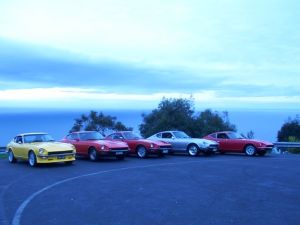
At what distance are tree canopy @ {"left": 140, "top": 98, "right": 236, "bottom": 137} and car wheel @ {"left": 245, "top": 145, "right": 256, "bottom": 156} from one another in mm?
20535

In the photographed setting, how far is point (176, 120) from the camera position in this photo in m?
44.2

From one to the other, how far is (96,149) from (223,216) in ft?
40.1

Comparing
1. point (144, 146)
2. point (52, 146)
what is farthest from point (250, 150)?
point (52, 146)

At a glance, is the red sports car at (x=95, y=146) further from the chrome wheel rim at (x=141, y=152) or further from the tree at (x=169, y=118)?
the tree at (x=169, y=118)

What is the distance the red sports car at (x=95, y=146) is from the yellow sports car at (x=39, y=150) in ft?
5.07

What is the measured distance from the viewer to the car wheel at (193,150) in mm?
22587

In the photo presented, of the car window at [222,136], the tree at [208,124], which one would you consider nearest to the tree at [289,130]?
the tree at [208,124]

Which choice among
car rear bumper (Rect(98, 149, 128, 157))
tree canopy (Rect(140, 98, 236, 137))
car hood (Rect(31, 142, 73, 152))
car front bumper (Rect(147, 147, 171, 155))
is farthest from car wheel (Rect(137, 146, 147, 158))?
tree canopy (Rect(140, 98, 236, 137))

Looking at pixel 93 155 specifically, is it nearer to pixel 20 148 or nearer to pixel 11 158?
pixel 20 148

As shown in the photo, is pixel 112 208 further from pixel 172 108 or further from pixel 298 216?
pixel 172 108

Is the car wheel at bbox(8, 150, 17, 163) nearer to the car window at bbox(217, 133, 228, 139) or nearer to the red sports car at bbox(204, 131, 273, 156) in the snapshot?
the red sports car at bbox(204, 131, 273, 156)

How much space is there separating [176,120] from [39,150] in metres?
27.8

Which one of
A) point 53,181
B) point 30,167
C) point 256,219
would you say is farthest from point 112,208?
point 30,167

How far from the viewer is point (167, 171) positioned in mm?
15461
